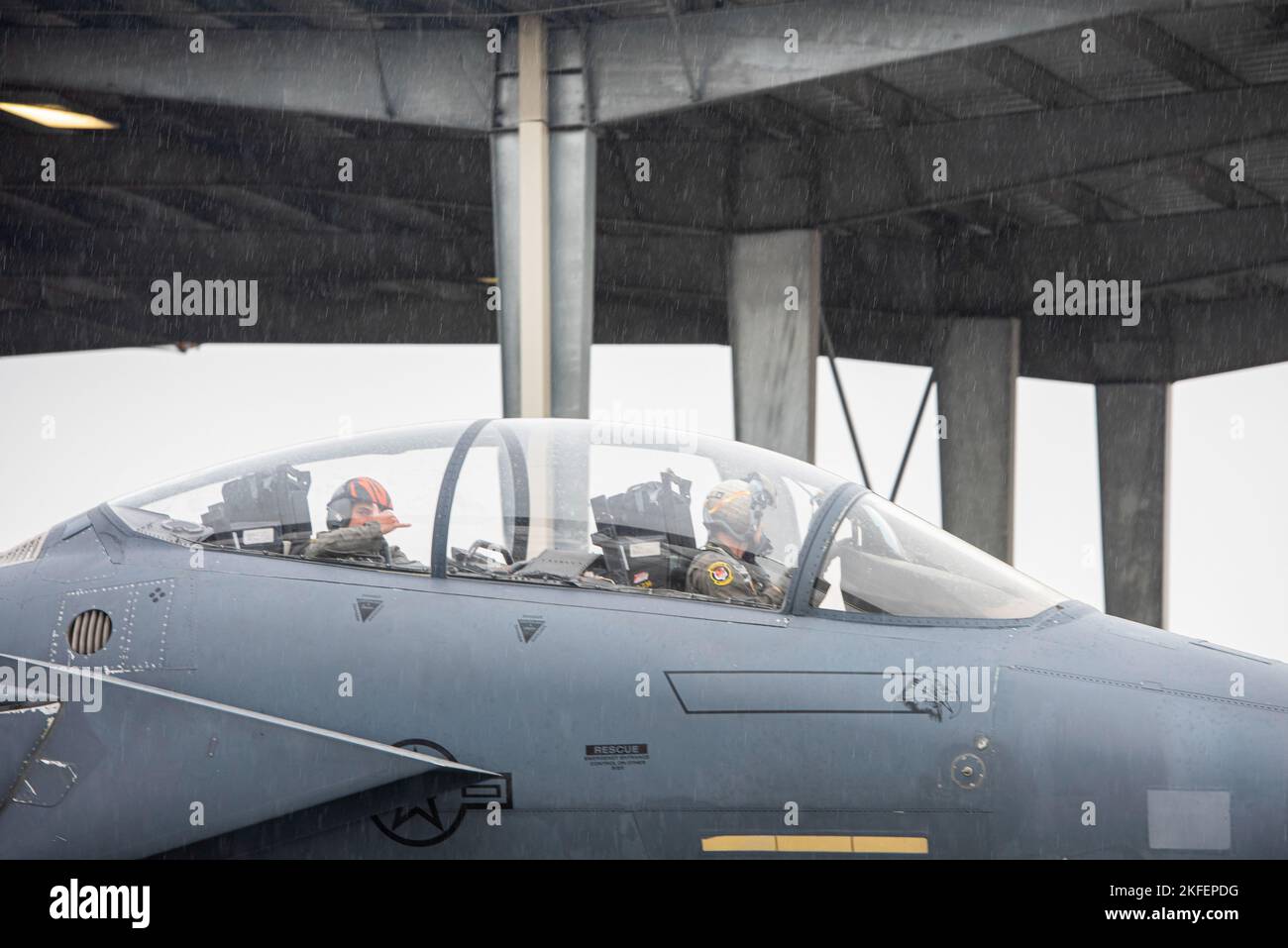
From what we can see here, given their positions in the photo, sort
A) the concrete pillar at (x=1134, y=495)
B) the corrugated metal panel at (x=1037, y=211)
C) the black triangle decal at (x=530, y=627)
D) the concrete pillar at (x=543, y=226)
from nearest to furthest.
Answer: the black triangle decal at (x=530, y=627) → the concrete pillar at (x=543, y=226) → the corrugated metal panel at (x=1037, y=211) → the concrete pillar at (x=1134, y=495)

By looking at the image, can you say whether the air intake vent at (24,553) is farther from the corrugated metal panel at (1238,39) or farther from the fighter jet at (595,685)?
the corrugated metal panel at (1238,39)

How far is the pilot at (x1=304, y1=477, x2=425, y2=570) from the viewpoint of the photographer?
18.5 feet

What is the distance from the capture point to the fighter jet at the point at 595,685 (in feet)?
15.7

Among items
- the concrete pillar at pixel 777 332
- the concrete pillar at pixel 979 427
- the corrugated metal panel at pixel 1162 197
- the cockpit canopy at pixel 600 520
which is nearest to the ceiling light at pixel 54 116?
the concrete pillar at pixel 777 332

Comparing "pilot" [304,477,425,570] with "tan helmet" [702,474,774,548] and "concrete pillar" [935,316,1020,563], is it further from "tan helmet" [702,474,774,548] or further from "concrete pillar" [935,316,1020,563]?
"concrete pillar" [935,316,1020,563]

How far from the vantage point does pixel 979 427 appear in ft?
80.4

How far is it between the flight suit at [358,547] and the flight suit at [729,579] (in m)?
1.17

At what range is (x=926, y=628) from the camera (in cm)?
514

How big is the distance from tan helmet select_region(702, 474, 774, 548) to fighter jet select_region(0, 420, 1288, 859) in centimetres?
1

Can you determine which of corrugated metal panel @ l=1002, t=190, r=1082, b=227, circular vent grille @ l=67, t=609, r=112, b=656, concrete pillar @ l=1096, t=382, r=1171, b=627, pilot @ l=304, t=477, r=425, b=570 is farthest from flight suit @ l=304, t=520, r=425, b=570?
concrete pillar @ l=1096, t=382, r=1171, b=627

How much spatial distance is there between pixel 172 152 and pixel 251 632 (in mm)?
14839

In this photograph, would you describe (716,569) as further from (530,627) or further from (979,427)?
(979,427)
